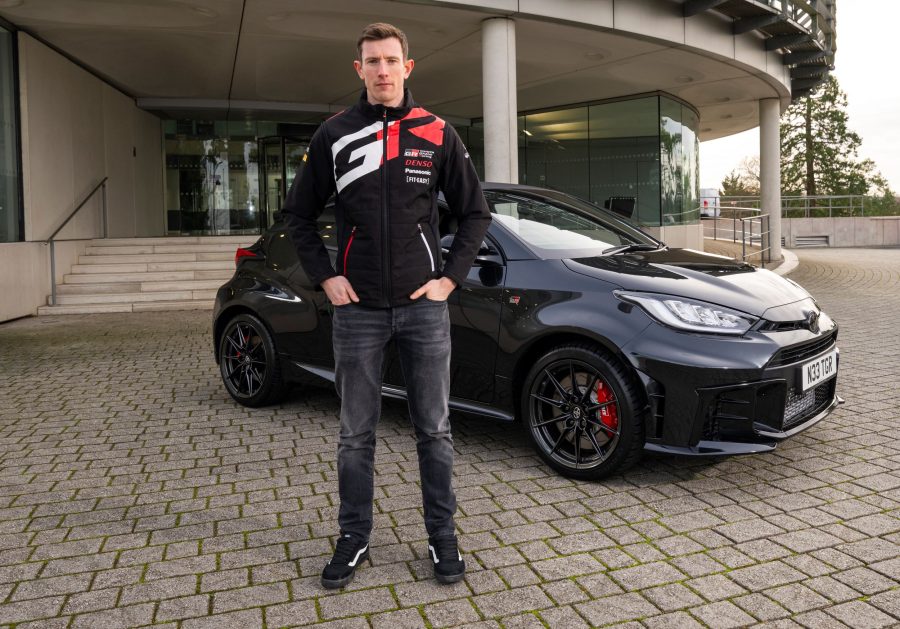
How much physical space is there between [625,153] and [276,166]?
1039 cm

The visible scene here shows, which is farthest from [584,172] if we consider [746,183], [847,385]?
[746,183]

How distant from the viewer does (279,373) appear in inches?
226

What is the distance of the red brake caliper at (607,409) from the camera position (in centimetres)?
403

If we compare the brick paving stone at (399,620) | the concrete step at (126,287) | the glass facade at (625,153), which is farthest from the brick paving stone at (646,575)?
the glass facade at (625,153)

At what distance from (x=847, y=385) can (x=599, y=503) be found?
3.48 m

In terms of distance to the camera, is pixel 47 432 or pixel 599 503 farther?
pixel 47 432

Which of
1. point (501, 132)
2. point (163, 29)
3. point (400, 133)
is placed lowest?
point (400, 133)

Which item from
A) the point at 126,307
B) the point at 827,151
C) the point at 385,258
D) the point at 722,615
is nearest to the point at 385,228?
the point at 385,258

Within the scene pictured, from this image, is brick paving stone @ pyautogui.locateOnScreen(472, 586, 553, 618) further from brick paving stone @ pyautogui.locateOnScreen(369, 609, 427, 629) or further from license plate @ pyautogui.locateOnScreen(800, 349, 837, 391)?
license plate @ pyautogui.locateOnScreen(800, 349, 837, 391)

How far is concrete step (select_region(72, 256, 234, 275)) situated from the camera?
14.8 meters

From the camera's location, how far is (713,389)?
3811 mm

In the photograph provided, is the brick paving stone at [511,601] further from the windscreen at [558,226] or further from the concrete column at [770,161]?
the concrete column at [770,161]

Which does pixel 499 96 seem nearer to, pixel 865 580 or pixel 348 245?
pixel 348 245

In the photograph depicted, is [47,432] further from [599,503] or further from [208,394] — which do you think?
[599,503]
